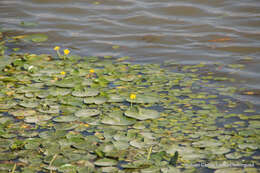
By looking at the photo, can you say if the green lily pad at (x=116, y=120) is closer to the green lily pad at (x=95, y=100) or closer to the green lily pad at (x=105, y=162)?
the green lily pad at (x=95, y=100)

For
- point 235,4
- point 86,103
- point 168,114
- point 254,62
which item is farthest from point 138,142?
point 235,4

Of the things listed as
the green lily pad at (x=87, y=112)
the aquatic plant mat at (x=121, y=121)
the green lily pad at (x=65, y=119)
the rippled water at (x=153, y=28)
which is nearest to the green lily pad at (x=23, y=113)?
the aquatic plant mat at (x=121, y=121)

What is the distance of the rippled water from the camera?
13.7 ft

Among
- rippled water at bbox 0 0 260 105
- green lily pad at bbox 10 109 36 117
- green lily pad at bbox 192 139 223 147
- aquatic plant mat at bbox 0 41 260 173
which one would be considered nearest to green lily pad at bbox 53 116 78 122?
aquatic plant mat at bbox 0 41 260 173

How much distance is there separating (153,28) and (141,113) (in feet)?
8.12

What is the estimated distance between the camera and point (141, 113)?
2715 millimetres

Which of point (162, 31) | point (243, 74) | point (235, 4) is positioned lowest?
point (243, 74)

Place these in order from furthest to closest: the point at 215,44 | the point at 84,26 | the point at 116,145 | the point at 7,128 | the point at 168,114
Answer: the point at 84,26 < the point at 215,44 < the point at 168,114 < the point at 7,128 < the point at 116,145

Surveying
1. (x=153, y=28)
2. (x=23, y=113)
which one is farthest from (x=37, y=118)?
(x=153, y=28)

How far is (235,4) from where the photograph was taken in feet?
17.6

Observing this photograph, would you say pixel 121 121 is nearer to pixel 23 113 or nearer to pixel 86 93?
pixel 86 93

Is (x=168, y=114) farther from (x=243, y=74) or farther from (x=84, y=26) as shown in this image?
(x=84, y=26)

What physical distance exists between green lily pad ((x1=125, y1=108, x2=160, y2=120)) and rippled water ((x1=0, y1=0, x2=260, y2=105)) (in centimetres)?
107

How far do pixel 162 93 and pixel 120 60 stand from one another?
3.41 ft
